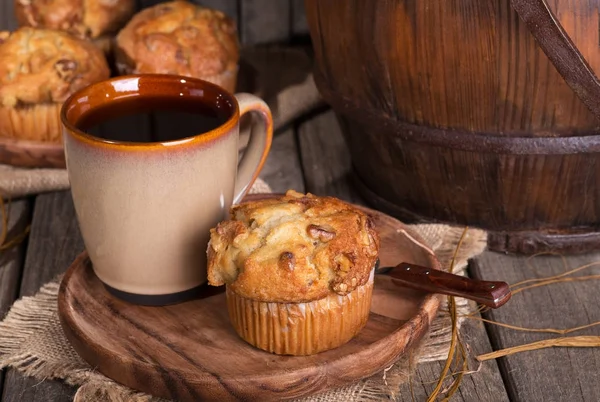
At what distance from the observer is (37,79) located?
1685 mm

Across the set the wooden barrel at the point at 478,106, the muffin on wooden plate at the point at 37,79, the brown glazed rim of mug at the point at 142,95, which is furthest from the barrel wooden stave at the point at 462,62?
the muffin on wooden plate at the point at 37,79

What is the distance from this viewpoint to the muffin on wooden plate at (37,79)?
168 centimetres

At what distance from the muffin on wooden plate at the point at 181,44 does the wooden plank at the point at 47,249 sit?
32 centimetres

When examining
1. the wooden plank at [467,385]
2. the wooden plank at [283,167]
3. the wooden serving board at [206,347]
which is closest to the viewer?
the wooden serving board at [206,347]

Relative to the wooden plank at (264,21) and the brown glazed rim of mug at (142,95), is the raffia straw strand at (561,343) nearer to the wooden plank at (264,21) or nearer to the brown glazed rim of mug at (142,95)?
the brown glazed rim of mug at (142,95)

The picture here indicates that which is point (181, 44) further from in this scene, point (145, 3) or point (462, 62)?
point (462, 62)

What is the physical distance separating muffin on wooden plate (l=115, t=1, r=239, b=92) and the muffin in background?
0.32 ft

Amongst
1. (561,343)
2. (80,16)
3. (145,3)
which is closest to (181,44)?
(80,16)

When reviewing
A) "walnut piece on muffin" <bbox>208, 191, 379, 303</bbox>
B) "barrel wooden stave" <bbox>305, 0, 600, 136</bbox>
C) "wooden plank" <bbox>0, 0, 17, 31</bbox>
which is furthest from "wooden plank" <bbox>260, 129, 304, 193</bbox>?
"wooden plank" <bbox>0, 0, 17, 31</bbox>

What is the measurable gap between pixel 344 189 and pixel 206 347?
26.3 inches

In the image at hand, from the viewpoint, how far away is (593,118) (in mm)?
1332

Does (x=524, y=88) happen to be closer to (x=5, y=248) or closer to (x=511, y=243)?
(x=511, y=243)

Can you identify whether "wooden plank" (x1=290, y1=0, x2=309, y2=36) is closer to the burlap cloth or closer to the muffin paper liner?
the burlap cloth

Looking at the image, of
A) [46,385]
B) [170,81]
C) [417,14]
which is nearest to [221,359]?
[46,385]
